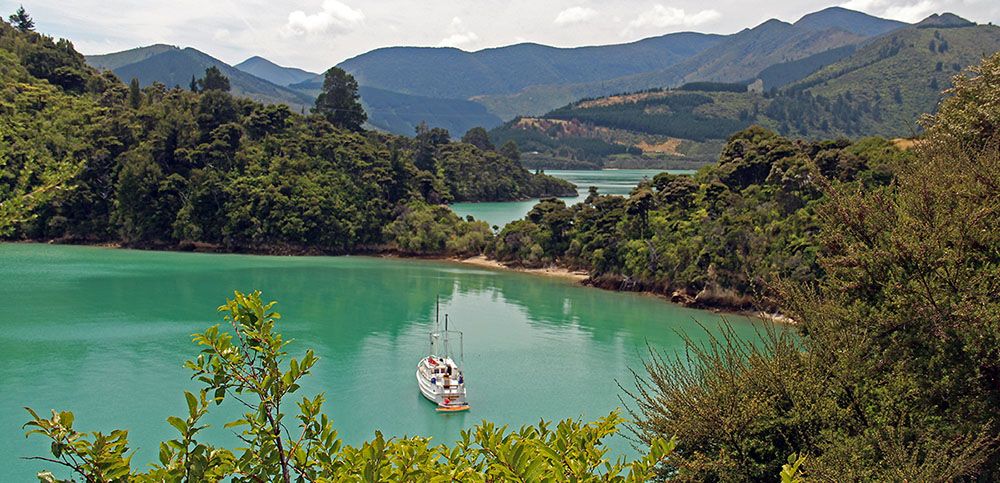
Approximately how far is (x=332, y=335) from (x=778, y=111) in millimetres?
146826

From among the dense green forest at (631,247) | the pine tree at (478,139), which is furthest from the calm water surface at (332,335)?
the pine tree at (478,139)

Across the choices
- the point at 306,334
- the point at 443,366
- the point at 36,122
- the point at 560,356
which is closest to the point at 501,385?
the point at 443,366

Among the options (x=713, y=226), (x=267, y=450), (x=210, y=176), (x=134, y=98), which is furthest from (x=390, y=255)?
(x=267, y=450)

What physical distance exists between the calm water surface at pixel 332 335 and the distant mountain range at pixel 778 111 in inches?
4390

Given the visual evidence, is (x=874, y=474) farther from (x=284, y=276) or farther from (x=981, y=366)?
(x=284, y=276)

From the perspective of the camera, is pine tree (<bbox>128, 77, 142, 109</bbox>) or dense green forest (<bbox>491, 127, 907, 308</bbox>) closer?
dense green forest (<bbox>491, 127, 907, 308</bbox>)

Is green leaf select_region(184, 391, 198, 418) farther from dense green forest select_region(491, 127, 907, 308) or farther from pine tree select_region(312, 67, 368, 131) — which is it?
pine tree select_region(312, 67, 368, 131)

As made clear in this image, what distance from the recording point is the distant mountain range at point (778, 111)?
5901 inches

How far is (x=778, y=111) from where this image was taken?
15900 centimetres

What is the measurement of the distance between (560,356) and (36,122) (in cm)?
4305

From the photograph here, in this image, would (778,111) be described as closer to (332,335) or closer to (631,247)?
(631,247)

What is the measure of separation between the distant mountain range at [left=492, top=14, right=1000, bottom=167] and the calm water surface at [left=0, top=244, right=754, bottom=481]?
111513 mm

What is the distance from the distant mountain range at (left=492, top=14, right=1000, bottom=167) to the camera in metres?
150

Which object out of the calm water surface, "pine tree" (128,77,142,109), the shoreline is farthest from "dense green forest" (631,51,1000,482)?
"pine tree" (128,77,142,109)
